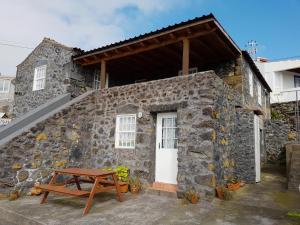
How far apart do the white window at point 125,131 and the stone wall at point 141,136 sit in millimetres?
205

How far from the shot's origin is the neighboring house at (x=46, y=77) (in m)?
10.6

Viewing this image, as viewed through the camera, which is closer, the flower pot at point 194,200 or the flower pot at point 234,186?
the flower pot at point 194,200

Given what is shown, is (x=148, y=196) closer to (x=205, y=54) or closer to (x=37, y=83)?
(x=205, y=54)

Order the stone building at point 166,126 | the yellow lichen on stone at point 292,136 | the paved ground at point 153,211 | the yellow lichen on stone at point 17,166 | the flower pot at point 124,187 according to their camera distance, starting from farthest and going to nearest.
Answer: the yellow lichen on stone at point 292,136 → the flower pot at point 124,187 → the yellow lichen on stone at point 17,166 → the stone building at point 166,126 → the paved ground at point 153,211

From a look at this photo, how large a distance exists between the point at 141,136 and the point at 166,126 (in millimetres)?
858

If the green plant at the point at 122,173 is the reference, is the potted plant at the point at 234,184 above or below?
below

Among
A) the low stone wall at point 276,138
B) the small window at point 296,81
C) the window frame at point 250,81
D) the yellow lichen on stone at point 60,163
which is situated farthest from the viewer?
the small window at point 296,81

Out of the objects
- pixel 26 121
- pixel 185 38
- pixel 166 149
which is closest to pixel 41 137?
pixel 26 121

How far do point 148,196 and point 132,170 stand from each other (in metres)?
1.23

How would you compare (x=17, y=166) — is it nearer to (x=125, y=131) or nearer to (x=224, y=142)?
(x=125, y=131)

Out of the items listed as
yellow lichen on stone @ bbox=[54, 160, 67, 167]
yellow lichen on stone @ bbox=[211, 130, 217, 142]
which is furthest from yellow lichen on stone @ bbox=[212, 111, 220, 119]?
yellow lichen on stone @ bbox=[54, 160, 67, 167]

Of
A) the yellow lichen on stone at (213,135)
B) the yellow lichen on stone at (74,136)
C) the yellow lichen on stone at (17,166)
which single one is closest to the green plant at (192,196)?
the yellow lichen on stone at (213,135)

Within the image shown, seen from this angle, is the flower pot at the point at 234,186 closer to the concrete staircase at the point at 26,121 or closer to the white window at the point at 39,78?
the concrete staircase at the point at 26,121

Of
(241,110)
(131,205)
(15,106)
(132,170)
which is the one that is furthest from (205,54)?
(15,106)
